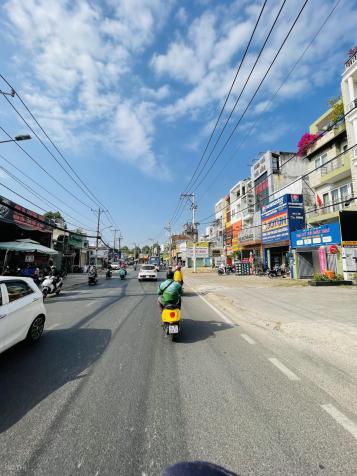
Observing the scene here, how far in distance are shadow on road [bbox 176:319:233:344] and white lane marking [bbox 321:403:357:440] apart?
11.1 feet

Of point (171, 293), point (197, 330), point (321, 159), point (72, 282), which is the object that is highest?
point (321, 159)

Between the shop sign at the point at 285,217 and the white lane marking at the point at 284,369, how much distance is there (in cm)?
2310

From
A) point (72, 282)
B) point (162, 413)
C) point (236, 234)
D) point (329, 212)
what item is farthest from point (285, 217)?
point (162, 413)

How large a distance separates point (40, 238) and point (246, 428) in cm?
3067

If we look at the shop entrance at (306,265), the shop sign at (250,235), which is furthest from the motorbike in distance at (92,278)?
the shop sign at (250,235)

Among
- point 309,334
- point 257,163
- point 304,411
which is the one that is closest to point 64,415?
point 304,411

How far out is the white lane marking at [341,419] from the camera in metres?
3.00

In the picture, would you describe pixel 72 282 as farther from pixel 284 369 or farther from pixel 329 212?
pixel 329 212

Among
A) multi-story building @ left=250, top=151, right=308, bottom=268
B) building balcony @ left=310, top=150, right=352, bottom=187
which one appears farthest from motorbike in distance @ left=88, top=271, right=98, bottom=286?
building balcony @ left=310, top=150, right=352, bottom=187

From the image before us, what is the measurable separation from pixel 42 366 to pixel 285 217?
26.0m

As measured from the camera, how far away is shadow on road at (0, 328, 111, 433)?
3.61 m

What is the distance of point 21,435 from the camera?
2910 millimetres

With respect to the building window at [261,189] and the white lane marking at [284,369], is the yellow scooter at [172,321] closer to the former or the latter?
the white lane marking at [284,369]

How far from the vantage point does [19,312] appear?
5605 millimetres
